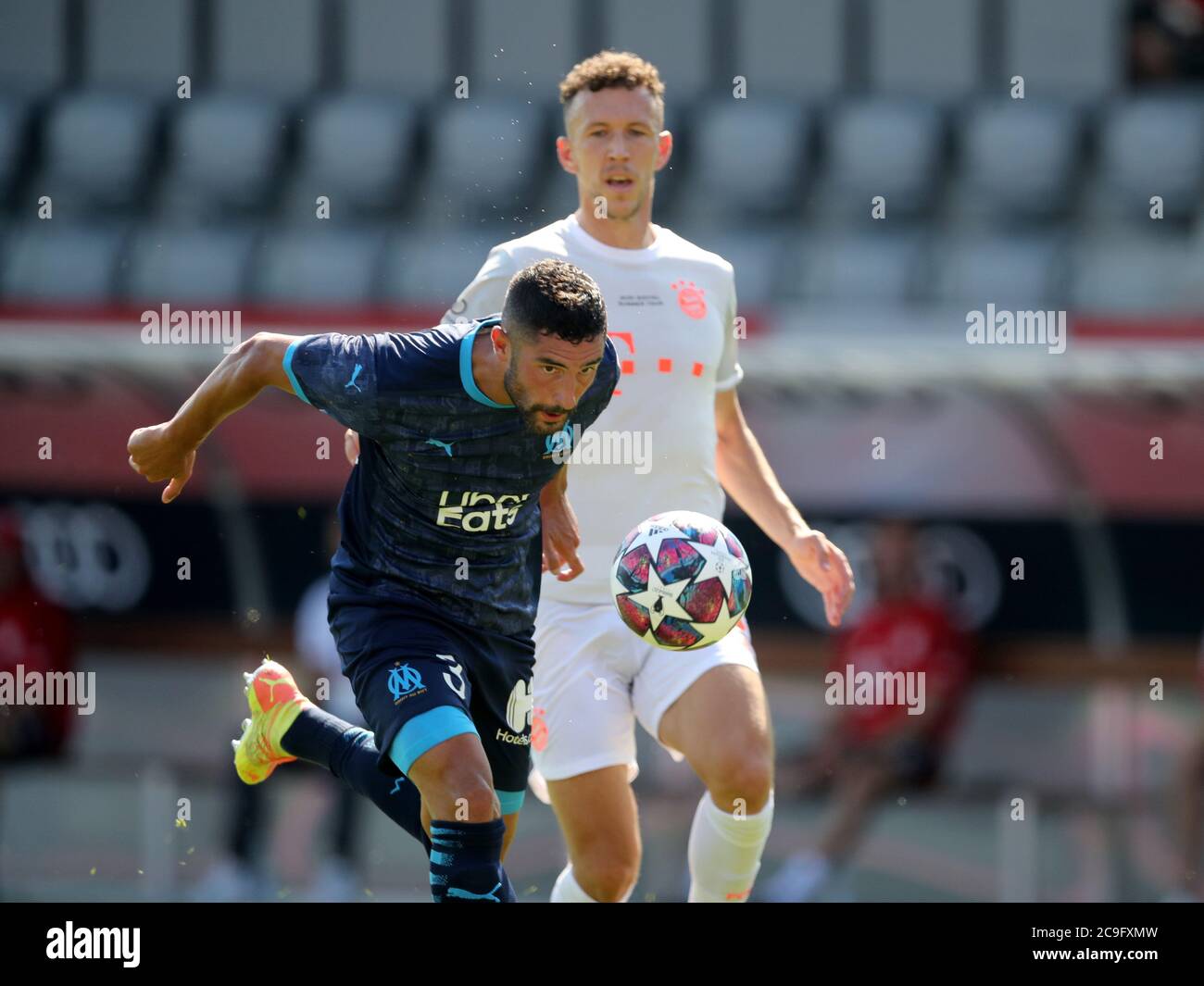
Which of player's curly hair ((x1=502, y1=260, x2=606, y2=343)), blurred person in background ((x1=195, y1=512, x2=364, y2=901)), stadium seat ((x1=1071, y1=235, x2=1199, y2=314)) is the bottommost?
blurred person in background ((x1=195, y1=512, x2=364, y2=901))

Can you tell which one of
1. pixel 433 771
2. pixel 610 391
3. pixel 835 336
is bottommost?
pixel 433 771

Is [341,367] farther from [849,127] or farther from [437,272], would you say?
[849,127]

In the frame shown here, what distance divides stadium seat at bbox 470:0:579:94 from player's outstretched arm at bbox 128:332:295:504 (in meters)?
6.99

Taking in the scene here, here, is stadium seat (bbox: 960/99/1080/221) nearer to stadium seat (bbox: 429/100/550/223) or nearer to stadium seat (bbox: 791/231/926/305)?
stadium seat (bbox: 791/231/926/305)

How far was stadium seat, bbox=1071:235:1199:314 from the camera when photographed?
10.6m

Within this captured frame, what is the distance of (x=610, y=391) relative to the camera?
4758 mm

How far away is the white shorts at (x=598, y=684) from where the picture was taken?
202 inches

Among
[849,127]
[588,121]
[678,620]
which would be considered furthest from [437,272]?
[678,620]

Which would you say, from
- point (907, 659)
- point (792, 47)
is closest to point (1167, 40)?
point (792, 47)

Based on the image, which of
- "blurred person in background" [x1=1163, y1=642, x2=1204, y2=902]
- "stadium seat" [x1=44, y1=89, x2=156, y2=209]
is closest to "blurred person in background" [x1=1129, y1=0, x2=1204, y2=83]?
"blurred person in background" [x1=1163, y1=642, x2=1204, y2=902]

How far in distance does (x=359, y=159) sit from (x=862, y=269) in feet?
10.2

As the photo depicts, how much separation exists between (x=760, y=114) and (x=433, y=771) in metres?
7.98

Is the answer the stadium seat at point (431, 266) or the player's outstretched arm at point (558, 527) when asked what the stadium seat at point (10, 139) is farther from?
the player's outstretched arm at point (558, 527)

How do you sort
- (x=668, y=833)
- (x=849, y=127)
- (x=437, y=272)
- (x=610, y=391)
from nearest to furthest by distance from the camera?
(x=610, y=391), (x=668, y=833), (x=437, y=272), (x=849, y=127)
